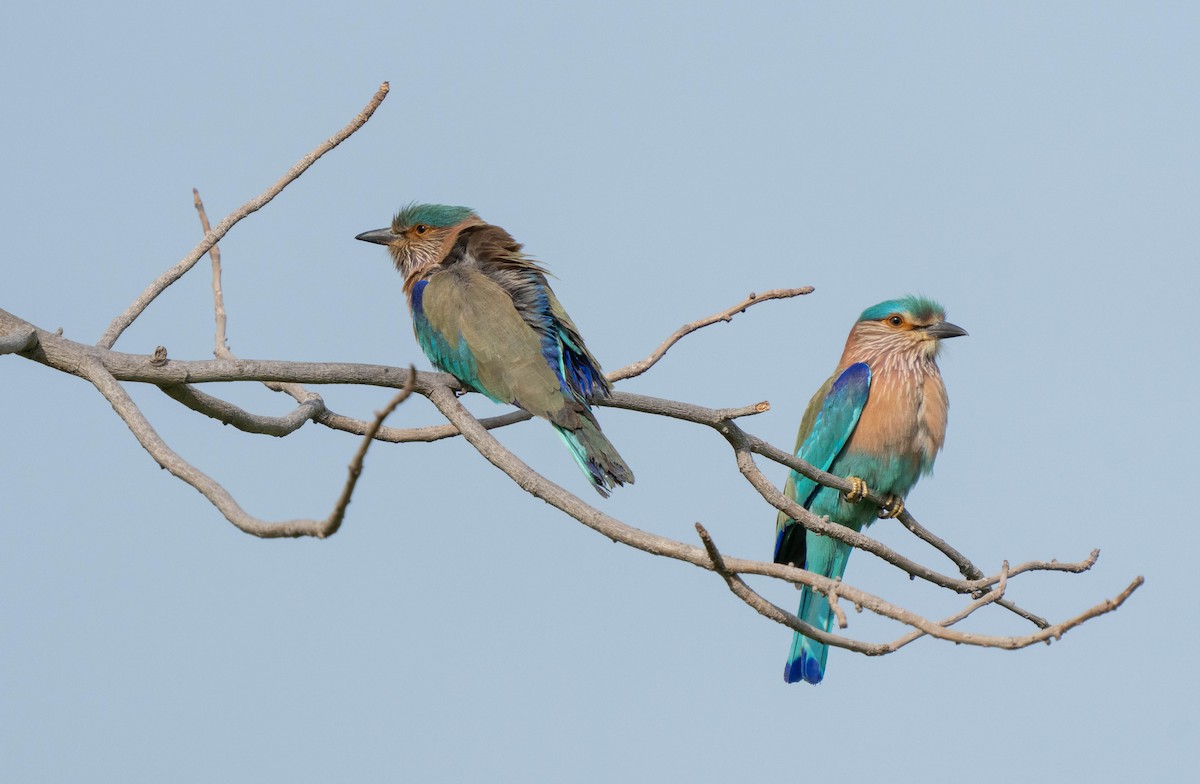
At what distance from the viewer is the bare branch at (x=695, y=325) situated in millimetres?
5312

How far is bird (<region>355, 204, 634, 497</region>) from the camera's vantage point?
16.4 feet

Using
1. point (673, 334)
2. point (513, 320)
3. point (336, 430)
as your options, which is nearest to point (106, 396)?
point (336, 430)

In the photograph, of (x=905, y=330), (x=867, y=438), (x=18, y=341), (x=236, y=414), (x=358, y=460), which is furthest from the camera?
(x=905, y=330)

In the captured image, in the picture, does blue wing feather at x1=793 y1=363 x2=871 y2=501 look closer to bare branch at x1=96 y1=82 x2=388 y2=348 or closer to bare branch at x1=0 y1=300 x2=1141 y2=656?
bare branch at x1=0 y1=300 x2=1141 y2=656

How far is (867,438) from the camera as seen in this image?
7027 mm

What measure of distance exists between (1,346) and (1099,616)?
3.26 m

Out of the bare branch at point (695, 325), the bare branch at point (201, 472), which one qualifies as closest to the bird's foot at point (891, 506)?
the bare branch at point (695, 325)

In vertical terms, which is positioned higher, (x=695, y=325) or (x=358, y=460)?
(x=695, y=325)

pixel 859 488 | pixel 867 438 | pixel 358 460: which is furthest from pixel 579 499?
pixel 867 438

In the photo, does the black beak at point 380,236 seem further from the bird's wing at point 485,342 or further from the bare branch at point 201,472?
the bare branch at point 201,472

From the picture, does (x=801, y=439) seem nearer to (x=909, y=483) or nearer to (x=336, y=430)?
(x=909, y=483)

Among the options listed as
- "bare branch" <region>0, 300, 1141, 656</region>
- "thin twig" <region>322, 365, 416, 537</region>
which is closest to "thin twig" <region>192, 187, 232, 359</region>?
"bare branch" <region>0, 300, 1141, 656</region>

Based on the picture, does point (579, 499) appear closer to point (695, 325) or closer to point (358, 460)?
point (358, 460)

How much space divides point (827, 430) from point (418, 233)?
2501 millimetres
